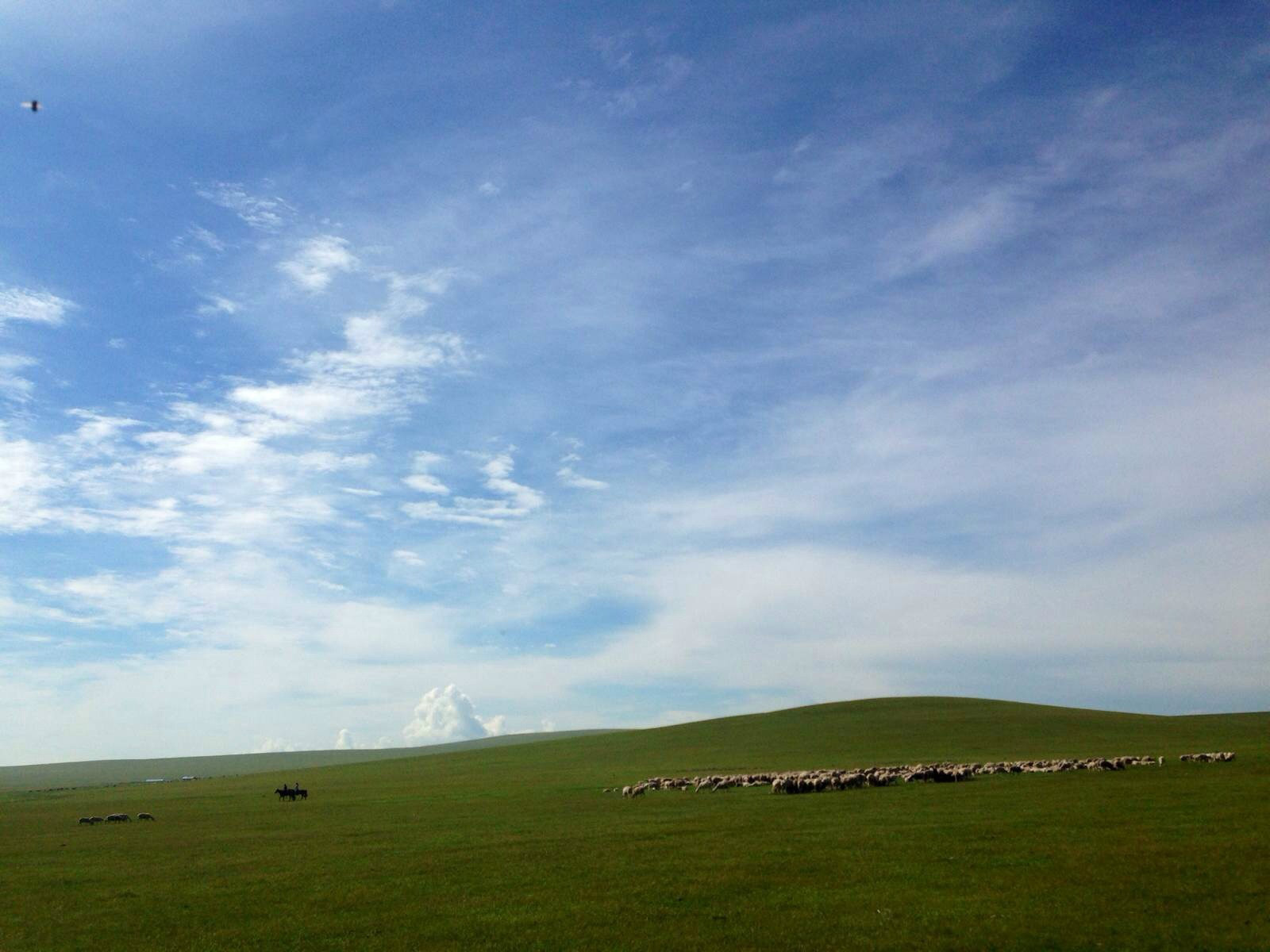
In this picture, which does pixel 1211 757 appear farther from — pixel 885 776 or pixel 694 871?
pixel 694 871

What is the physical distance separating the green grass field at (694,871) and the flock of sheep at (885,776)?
1551mm

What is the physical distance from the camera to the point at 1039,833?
23.7m

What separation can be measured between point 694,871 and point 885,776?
21.6 m

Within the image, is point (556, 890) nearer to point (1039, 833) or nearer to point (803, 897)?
point (803, 897)

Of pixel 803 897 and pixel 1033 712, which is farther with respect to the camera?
pixel 1033 712

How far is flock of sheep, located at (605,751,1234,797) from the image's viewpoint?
1564 inches

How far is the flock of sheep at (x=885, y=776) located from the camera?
39.7 m

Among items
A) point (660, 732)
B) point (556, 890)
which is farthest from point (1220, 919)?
point (660, 732)

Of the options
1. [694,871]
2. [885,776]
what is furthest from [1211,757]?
[694,871]

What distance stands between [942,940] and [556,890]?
905cm

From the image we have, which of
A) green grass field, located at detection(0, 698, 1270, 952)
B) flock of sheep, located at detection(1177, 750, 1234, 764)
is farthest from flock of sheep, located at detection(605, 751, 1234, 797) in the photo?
green grass field, located at detection(0, 698, 1270, 952)

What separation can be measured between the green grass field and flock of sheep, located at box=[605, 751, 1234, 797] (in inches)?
61.1

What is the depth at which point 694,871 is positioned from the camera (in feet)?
70.6

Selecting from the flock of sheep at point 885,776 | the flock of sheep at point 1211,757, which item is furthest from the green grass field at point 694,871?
the flock of sheep at point 885,776
